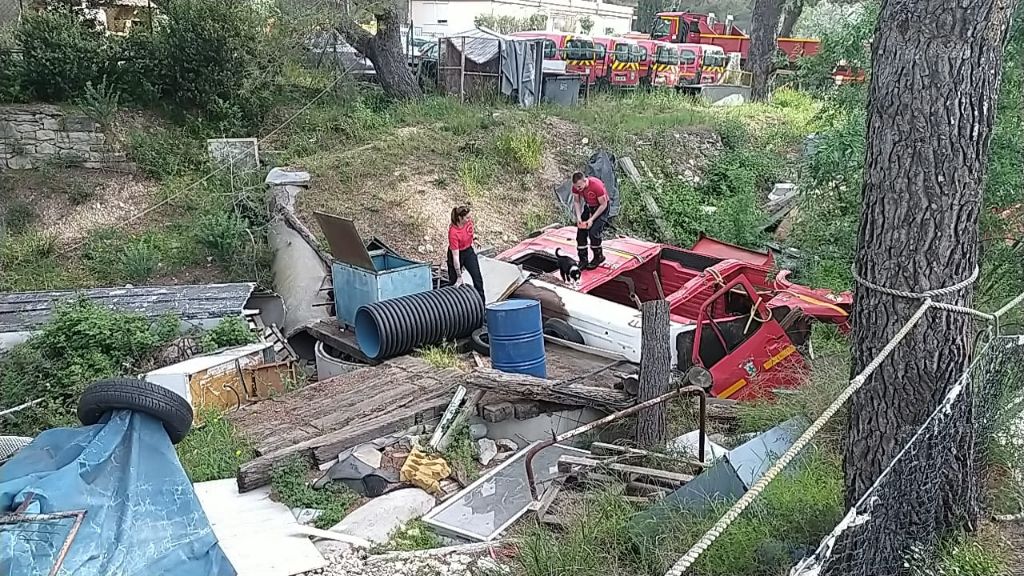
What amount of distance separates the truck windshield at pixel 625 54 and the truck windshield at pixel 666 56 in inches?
34.6

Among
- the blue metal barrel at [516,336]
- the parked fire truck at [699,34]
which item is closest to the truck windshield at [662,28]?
the parked fire truck at [699,34]

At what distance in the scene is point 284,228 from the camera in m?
11.7

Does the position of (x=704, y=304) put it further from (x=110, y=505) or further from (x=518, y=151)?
(x=518, y=151)

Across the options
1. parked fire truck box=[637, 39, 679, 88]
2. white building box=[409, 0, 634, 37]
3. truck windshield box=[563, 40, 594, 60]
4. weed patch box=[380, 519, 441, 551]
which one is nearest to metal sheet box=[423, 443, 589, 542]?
weed patch box=[380, 519, 441, 551]

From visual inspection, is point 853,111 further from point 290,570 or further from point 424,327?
point 290,570

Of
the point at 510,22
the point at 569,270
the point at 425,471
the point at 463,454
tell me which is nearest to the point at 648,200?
the point at 569,270

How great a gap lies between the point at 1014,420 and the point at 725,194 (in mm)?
11261

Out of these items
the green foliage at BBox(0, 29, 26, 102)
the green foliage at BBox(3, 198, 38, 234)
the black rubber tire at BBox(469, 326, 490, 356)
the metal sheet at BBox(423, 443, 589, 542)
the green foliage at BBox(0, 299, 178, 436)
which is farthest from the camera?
the green foliage at BBox(0, 29, 26, 102)

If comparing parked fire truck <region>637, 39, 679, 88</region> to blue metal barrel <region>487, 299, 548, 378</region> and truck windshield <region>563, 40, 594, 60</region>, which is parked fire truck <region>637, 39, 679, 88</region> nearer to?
truck windshield <region>563, 40, 594, 60</region>

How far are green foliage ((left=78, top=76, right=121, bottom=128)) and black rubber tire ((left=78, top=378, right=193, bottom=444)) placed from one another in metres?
10.2

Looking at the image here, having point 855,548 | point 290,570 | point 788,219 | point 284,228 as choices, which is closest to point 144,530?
point 290,570

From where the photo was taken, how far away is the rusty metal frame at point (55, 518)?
4289 millimetres

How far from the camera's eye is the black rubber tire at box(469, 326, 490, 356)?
350 inches

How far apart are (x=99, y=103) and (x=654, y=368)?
11264 mm
